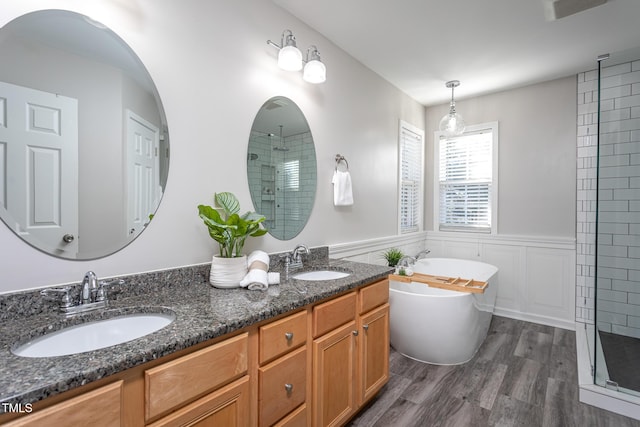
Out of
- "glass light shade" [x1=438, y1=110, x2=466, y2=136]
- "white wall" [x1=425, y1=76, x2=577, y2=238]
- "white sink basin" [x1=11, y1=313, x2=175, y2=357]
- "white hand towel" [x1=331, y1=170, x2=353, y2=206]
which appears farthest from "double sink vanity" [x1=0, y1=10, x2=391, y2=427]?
"white wall" [x1=425, y1=76, x2=577, y2=238]

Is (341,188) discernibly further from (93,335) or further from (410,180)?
(93,335)

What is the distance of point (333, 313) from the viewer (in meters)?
1.59

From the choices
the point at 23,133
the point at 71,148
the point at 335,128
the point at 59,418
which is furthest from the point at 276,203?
the point at 59,418

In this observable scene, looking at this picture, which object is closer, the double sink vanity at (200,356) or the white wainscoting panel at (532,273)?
the double sink vanity at (200,356)

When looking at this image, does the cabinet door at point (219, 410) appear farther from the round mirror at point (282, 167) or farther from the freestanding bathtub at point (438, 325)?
the freestanding bathtub at point (438, 325)

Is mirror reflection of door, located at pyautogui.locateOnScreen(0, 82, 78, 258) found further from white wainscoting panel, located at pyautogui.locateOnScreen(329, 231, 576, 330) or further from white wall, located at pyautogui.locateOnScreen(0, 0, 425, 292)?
white wainscoting panel, located at pyautogui.locateOnScreen(329, 231, 576, 330)

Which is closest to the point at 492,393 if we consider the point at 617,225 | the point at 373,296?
the point at 373,296

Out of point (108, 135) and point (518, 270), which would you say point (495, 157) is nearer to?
point (518, 270)

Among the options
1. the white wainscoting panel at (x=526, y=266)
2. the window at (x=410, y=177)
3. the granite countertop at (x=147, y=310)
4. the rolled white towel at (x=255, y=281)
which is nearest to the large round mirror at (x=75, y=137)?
the granite countertop at (x=147, y=310)

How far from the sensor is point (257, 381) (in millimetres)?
1207

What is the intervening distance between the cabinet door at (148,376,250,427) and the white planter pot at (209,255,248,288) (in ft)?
1.61

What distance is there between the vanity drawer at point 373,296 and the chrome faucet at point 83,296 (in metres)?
1.26

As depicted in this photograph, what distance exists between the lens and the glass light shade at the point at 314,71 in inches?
80.4

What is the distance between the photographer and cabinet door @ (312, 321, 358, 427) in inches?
59.2
